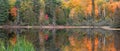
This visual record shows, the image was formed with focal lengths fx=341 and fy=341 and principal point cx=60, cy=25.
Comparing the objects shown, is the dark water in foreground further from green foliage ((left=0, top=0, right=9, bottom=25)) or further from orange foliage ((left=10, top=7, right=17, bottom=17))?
orange foliage ((left=10, top=7, right=17, bottom=17))

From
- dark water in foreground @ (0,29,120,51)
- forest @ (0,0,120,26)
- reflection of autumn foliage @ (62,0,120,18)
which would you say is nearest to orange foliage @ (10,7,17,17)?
forest @ (0,0,120,26)

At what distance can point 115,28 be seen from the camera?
41875mm

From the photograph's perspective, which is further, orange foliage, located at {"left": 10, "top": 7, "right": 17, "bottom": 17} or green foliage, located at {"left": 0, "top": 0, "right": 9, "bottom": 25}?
orange foliage, located at {"left": 10, "top": 7, "right": 17, "bottom": 17}

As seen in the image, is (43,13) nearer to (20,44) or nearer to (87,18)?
(87,18)

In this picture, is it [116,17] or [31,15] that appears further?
[31,15]

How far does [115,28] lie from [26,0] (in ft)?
52.7

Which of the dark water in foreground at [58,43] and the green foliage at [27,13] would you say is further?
the green foliage at [27,13]

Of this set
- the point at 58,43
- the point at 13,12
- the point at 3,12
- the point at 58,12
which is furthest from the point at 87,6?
the point at 58,43

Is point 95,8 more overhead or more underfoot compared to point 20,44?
more underfoot

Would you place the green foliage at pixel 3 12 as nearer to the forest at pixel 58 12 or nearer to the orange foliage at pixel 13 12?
the forest at pixel 58 12

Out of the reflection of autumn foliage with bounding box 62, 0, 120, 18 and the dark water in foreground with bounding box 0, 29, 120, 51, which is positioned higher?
the dark water in foreground with bounding box 0, 29, 120, 51

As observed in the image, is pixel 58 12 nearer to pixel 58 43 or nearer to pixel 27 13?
pixel 27 13

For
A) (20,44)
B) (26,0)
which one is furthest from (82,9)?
(20,44)

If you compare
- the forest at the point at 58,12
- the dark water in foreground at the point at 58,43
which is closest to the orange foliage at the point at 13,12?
the forest at the point at 58,12
